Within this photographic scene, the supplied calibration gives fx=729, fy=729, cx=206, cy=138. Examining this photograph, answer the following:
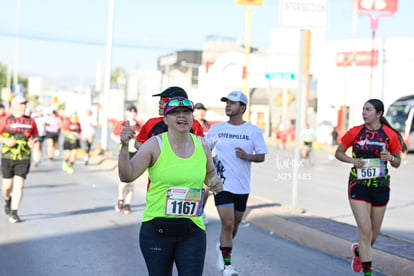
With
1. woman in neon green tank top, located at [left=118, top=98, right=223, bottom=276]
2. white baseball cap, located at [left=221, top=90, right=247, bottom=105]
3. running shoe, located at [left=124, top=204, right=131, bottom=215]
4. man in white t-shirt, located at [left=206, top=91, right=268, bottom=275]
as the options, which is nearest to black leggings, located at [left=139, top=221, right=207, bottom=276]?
woman in neon green tank top, located at [left=118, top=98, right=223, bottom=276]

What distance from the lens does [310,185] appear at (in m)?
19.3

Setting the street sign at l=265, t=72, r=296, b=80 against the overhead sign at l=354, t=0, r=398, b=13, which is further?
the overhead sign at l=354, t=0, r=398, b=13

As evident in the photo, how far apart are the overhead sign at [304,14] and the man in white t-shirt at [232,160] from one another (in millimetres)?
3779

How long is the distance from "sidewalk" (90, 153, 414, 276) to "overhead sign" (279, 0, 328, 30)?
2964 millimetres

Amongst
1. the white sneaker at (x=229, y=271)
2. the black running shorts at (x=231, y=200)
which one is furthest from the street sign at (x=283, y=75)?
Result: the white sneaker at (x=229, y=271)

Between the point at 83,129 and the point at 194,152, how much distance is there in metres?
18.4

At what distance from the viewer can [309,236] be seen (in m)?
9.66

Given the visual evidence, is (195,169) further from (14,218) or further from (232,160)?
(14,218)

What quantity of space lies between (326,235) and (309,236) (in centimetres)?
25

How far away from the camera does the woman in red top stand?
7.22 metres

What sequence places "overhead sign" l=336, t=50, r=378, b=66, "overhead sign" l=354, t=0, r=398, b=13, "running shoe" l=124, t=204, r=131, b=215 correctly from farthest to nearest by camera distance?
"overhead sign" l=336, t=50, r=378, b=66 < "overhead sign" l=354, t=0, r=398, b=13 < "running shoe" l=124, t=204, r=131, b=215

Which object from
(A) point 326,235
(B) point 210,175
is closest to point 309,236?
(A) point 326,235

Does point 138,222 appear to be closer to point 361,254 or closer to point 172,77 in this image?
point 361,254

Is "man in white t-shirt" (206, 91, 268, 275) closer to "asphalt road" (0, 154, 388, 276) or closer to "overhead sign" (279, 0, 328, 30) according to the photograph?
"asphalt road" (0, 154, 388, 276)
